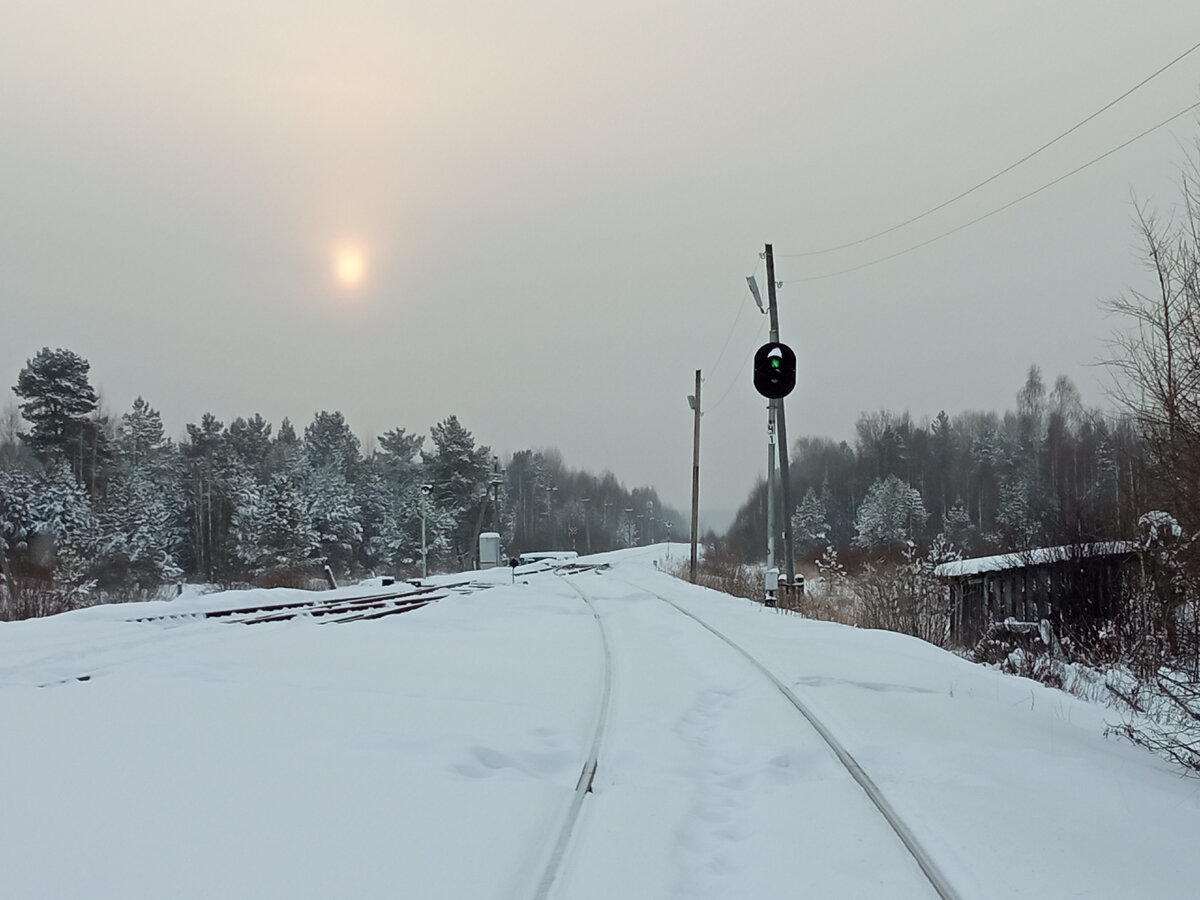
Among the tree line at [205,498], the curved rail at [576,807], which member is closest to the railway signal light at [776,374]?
the curved rail at [576,807]

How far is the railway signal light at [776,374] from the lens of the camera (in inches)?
604

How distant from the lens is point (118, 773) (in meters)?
5.20

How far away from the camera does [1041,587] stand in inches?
674

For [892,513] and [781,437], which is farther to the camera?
[892,513]

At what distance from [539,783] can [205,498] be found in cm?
7079

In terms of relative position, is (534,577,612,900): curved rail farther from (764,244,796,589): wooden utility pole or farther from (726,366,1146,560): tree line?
(726,366,1146,560): tree line

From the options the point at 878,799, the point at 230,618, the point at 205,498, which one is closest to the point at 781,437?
the point at 230,618

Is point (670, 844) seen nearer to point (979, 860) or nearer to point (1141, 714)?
point (979, 860)

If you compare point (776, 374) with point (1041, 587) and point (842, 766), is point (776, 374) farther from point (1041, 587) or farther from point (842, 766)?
point (842, 766)

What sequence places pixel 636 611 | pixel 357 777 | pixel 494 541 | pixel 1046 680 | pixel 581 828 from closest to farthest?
1. pixel 581 828
2. pixel 357 777
3. pixel 1046 680
4. pixel 636 611
5. pixel 494 541

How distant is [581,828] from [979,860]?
210 cm

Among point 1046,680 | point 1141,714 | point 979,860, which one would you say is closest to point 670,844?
point 979,860

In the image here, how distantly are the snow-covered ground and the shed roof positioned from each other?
6050 millimetres

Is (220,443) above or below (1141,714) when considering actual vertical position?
above
